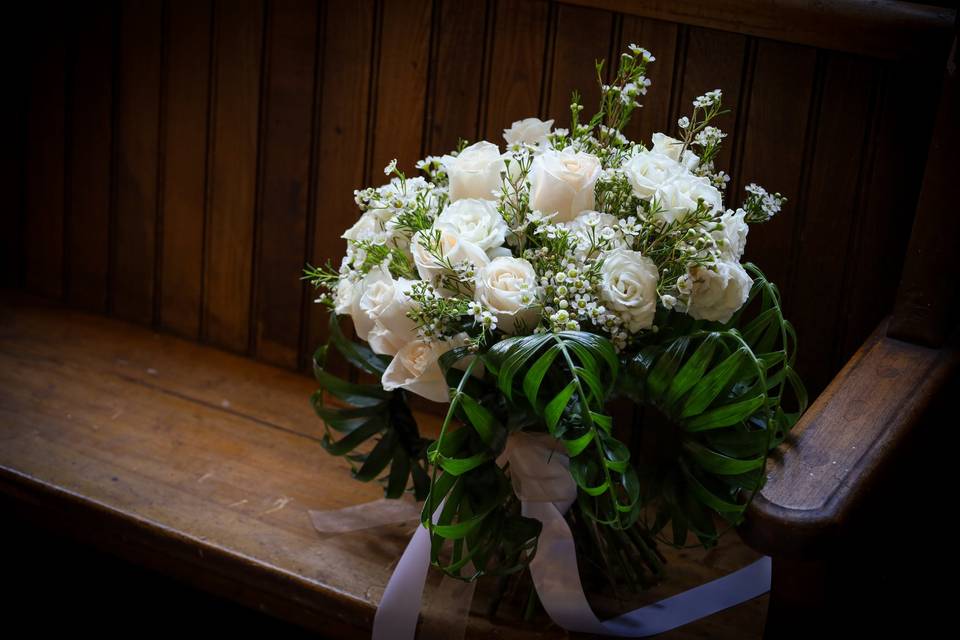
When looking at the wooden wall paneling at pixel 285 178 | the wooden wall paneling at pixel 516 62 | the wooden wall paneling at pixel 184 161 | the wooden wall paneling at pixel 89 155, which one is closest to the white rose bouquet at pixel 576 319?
the wooden wall paneling at pixel 516 62

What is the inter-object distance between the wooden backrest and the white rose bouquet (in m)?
0.27

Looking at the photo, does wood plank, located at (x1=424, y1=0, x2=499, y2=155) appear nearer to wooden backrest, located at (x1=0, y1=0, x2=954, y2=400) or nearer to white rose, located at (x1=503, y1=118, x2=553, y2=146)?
wooden backrest, located at (x1=0, y1=0, x2=954, y2=400)

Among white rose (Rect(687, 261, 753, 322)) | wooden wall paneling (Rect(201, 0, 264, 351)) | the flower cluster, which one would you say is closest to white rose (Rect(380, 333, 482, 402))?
the flower cluster

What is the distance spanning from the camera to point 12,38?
2.10 metres

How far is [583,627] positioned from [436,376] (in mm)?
376

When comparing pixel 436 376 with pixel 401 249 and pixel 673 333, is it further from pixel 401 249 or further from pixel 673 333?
pixel 673 333

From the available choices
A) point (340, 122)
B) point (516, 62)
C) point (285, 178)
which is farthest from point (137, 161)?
point (516, 62)

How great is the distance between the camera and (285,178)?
6.30 ft

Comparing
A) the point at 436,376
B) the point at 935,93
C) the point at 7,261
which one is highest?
the point at 935,93

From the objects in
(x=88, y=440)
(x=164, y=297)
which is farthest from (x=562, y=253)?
(x=164, y=297)

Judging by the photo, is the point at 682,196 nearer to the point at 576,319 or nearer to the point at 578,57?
the point at 576,319

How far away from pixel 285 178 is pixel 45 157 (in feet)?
1.87

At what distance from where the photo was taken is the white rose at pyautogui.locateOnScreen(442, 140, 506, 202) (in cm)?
128

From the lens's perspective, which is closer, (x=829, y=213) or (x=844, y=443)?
(x=844, y=443)
